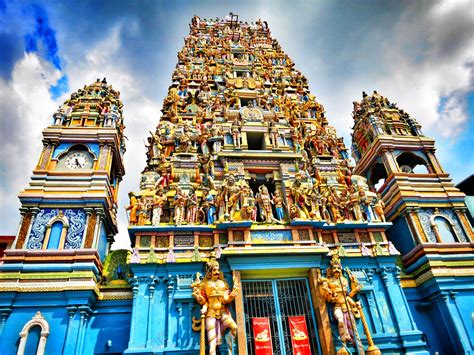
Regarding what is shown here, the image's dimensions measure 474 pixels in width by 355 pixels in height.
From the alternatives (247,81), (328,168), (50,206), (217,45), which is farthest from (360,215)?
(217,45)

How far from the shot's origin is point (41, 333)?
10516 millimetres

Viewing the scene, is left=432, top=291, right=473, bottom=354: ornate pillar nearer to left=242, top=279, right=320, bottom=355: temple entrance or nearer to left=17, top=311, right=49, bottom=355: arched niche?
left=242, top=279, right=320, bottom=355: temple entrance

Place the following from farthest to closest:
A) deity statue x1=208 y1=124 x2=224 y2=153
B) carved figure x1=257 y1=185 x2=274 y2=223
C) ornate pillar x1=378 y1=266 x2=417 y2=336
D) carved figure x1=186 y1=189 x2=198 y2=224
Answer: deity statue x1=208 y1=124 x2=224 y2=153 < carved figure x1=257 y1=185 x2=274 y2=223 < carved figure x1=186 y1=189 x2=198 y2=224 < ornate pillar x1=378 y1=266 x2=417 y2=336

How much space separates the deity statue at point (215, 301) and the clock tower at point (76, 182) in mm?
4638

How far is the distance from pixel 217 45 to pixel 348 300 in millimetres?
22544

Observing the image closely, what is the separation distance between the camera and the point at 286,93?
22.9m

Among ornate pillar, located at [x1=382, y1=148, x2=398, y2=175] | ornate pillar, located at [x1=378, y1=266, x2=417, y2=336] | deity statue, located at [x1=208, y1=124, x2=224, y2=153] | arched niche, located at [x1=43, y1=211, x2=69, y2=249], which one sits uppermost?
deity statue, located at [x1=208, y1=124, x2=224, y2=153]

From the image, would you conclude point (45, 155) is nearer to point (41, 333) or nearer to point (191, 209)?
point (191, 209)

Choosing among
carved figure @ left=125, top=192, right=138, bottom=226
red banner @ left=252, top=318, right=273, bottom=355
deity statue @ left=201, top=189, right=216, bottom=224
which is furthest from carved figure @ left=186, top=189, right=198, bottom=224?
red banner @ left=252, top=318, right=273, bottom=355

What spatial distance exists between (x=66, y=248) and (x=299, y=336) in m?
8.93

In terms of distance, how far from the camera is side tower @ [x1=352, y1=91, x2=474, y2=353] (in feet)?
43.1

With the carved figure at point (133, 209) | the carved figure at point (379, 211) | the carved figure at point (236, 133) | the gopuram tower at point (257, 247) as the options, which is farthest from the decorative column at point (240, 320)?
the carved figure at point (379, 211)

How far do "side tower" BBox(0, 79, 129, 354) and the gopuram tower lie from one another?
60.4 inches

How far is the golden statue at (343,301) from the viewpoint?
1094cm
